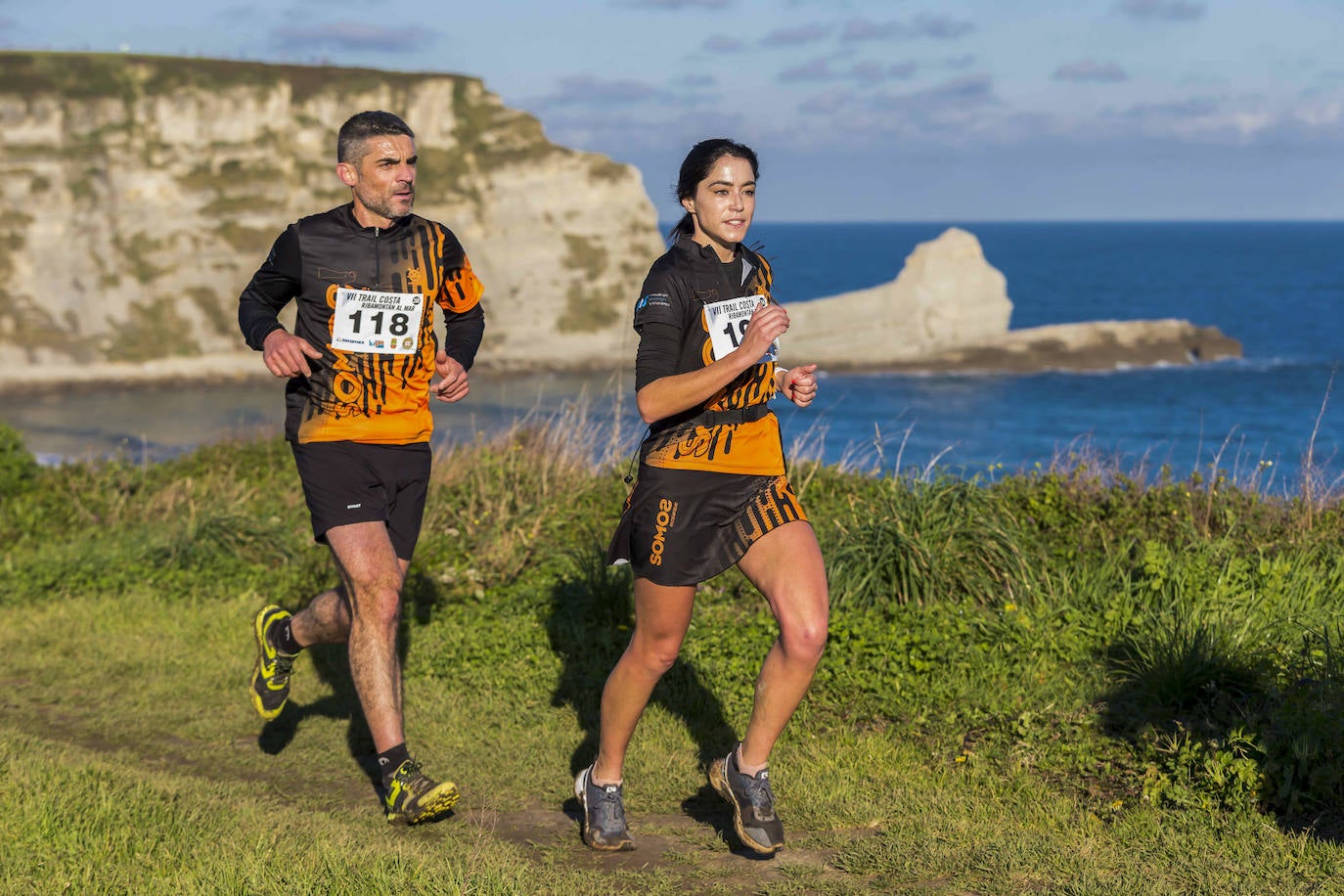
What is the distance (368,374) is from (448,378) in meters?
0.33

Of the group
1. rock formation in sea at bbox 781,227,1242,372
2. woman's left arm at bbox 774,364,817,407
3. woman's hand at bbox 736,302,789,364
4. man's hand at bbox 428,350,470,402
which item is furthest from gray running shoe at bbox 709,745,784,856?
rock formation in sea at bbox 781,227,1242,372

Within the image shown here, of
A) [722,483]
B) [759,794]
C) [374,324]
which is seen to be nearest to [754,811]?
[759,794]

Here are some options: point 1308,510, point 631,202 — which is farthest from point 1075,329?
point 1308,510

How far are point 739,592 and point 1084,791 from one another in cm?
295

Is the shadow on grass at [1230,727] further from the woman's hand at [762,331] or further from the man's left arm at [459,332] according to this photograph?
the man's left arm at [459,332]

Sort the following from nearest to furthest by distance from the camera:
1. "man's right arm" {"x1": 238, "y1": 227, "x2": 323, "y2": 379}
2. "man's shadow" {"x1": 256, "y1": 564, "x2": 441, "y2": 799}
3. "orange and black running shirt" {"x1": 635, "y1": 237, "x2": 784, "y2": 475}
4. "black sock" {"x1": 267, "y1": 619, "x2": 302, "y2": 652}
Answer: "orange and black running shirt" {"x1": 635, "y1": 237, "x2": 784, "y2": 475}, "man's right arm" {"x1": 238, "y1": 227, "x2": 323, "y2": 379}, "black sock" {"x1": 267, "y1": 619, "x2": 302, "y2": 652}, "man's shadow" {"x1": 256, "y1": 564, "x2": 441, "y2": 799}

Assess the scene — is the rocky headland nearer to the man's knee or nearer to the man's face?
the man's face

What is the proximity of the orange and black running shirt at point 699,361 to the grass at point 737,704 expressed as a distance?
1.43 m

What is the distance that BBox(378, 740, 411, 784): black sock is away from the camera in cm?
513

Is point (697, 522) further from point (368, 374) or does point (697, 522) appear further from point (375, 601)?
point (368, 374)

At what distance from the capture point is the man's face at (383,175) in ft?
17.5

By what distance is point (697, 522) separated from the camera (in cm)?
457

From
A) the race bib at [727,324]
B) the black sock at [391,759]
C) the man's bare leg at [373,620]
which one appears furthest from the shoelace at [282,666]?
the race bib at [727,324]

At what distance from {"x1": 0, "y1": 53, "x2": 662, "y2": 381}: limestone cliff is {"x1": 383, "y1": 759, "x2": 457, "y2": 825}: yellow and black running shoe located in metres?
58.7
